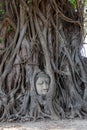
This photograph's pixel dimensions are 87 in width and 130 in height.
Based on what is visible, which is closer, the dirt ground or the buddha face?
the dirt ground

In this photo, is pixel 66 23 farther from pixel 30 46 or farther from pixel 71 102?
pixel 71 102

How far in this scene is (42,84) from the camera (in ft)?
20.7

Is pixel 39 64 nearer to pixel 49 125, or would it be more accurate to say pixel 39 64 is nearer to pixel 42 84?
pixel 42 84

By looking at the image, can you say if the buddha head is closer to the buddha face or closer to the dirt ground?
the buddha face

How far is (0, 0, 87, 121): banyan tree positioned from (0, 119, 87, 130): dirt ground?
246 mm

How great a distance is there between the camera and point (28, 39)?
668cm

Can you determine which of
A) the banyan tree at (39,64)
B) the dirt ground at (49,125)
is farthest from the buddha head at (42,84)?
the dirt ground at (49,125)

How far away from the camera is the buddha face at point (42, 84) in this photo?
630 cm

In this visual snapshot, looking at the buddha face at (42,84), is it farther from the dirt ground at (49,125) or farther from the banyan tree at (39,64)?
the dirt ground at (49,125)

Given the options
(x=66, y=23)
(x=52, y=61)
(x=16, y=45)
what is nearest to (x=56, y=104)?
(x=52, y=61)

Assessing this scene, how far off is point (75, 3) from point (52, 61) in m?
1.59

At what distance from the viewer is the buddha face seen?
6.30 metres

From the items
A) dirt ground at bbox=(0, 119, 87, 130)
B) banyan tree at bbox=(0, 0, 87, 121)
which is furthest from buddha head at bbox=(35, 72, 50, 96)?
dirt ground at bbox=(0, 119, 87, 130)

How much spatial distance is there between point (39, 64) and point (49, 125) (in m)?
1.47
